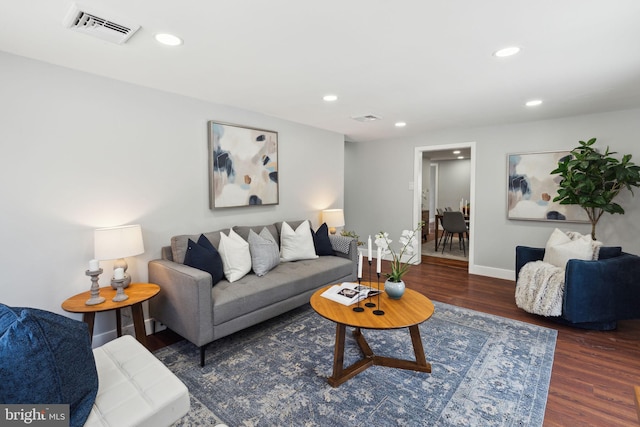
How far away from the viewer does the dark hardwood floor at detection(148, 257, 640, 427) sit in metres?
1.86

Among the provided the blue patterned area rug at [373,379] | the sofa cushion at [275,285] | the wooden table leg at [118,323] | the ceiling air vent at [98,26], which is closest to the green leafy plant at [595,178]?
the blue patterned area rug at [373,379]

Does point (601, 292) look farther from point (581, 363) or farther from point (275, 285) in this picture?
point (275, 285)

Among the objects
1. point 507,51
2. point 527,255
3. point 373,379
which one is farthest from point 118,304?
point 527,255

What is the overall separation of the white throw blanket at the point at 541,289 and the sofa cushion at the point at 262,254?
2.64m

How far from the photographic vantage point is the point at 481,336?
2807 mm

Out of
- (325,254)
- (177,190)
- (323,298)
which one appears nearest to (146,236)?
(177,190)

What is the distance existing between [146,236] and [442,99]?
3.23 meters

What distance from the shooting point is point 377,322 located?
2008 mm

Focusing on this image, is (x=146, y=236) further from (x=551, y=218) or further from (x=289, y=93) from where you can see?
(x=551, y=218)

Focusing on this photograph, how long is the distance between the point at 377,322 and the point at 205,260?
156 cm

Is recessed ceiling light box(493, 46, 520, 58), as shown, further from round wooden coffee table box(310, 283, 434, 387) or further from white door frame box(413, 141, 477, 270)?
white door frame box(413, 141, 477, 270)

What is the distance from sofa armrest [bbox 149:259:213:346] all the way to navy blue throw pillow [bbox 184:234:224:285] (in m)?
0.09

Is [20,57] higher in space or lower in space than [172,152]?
higher

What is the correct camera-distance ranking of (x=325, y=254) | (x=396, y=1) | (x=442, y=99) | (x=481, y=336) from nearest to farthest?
1. (x=396, y=1)
2. (x=481, y=336)
3. (x=442, y=99)
4. (x=325, y=254)
